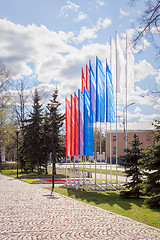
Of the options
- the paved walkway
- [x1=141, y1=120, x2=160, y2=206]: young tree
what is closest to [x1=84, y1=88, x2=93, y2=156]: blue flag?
the paved walkway

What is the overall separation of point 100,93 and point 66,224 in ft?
33.9

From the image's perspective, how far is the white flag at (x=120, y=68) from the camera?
60.2 ft

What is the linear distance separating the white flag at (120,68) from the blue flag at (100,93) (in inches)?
40.6

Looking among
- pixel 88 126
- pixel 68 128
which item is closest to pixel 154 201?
pixel 88 126

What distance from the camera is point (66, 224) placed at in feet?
28.8

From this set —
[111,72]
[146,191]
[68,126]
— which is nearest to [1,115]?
[68,126]

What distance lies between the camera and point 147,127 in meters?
68.1

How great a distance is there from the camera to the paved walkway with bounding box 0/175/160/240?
24.5 ft

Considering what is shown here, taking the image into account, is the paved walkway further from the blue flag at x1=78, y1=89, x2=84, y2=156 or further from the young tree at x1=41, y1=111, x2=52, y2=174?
the young tree at x1=41, y1=111, x2=52, y2=174

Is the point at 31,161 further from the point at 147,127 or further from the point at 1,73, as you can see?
the point at 147,127

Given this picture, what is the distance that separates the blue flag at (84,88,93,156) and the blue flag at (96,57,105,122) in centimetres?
92

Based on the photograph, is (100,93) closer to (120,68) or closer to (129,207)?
(120,68)

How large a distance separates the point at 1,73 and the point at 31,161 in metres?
14.0

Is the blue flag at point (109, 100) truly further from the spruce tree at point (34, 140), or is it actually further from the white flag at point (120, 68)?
the spruce tree at point (34, 140)
